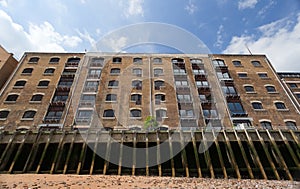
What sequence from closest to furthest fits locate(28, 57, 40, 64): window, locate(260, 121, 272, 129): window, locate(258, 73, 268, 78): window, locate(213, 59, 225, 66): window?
locate(260, 121, 272, 129): window < locate(258, 73, 268, 78): window < locate(28, 57, 40, 64): window < locate(213, 59, 225, 66): window

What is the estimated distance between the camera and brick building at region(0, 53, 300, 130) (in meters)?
22.8

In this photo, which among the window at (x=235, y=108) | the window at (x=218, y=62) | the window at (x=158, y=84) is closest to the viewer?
the window at (x=235, y=108)

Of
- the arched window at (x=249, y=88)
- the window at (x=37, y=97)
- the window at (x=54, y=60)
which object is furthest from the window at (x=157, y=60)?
the window at (x=37, y=97)

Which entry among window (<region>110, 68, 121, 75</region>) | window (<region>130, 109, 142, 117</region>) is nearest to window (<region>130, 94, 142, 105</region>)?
window (<region>130, 109, 142, 117</region>)

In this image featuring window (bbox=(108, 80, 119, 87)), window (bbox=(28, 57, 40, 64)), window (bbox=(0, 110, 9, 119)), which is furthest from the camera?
window (bbox=(28, 57, 40, 64))

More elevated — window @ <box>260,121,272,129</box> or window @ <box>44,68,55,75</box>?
window @ <box>44,68,55,75</box>

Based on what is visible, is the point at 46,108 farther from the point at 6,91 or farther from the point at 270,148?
the point at 270,148

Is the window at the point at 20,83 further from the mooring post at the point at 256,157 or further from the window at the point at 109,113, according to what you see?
the mooring post at the point at 256,157

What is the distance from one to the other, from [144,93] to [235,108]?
11.4 metres

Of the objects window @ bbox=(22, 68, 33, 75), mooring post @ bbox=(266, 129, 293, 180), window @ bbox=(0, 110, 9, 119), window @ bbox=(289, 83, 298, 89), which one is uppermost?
window @ bbox=(22, 68, 33, 75)

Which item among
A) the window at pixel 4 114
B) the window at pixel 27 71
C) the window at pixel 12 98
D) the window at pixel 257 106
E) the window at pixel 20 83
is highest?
the window at pixel 27 71

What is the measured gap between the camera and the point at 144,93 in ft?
84.4

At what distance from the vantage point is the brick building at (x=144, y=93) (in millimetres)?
22750

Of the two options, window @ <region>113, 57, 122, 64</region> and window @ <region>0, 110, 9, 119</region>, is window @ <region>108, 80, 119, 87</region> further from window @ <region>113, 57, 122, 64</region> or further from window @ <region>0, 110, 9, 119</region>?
window @ <region>0, 110, 9, 119</region>
